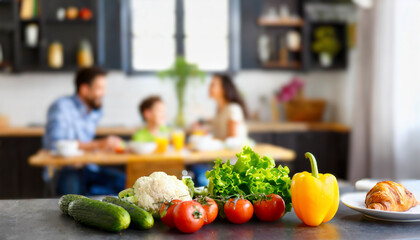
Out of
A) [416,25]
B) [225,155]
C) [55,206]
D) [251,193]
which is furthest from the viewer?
→ [416,25]

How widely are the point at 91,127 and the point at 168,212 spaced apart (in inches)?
115

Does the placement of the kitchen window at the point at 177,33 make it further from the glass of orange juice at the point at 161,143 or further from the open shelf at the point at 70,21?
the glass of orange juice at the point at 161,143

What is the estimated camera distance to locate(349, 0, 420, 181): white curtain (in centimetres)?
475

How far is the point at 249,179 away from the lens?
1.52 m

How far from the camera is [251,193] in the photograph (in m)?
1.52

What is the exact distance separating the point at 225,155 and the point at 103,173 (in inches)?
37.5

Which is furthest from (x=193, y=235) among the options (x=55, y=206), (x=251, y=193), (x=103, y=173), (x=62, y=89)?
(x=62, y=89)

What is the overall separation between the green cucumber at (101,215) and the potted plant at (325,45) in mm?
4986

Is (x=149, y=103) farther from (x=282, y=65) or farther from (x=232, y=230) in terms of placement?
(x=232, y=230)

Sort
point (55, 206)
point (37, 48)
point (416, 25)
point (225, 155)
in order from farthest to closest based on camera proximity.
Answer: point (37, 48) < point (416, 25) < point (225, 155) < point (55, 206)

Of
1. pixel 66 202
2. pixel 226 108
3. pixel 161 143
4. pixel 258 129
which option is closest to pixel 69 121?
pixel 161 143

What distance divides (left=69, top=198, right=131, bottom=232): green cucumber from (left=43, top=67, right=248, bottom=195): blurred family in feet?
7.82

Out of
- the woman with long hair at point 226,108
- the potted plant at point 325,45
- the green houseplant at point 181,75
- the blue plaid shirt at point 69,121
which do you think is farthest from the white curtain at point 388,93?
the blue plaid shirt at point 69,121

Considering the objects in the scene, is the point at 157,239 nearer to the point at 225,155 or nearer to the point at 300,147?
the point at 225,155
